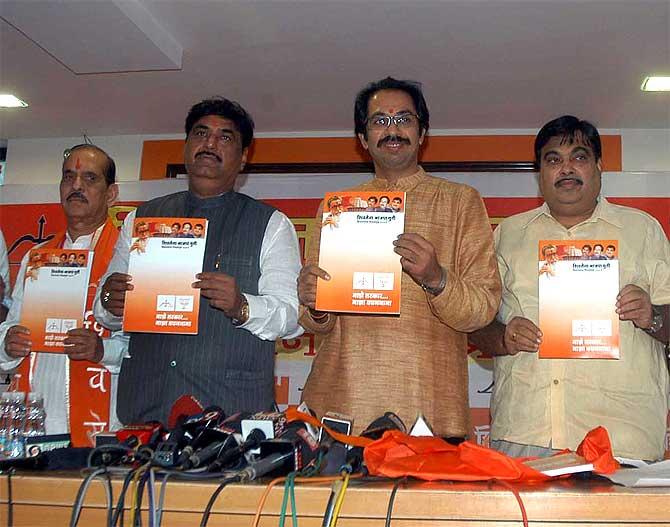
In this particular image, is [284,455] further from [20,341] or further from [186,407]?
[20,341]

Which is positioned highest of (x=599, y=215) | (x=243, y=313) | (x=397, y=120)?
(x=397, y=120)

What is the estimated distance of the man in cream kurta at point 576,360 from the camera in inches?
88.6

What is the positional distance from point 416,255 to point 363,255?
5.9 inches

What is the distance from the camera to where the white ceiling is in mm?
3705

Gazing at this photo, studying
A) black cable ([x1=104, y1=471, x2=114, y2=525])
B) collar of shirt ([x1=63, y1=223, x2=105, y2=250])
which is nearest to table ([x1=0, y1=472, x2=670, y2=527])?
black cable ([x1=104, y1=471, x2=114, y2=525])

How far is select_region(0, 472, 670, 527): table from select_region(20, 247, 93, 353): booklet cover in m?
1.18

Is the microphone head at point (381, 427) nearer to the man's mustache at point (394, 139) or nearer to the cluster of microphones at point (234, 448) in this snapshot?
the cluster of microphones at point (234, 448)

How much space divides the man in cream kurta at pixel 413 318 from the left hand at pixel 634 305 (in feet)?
1.19

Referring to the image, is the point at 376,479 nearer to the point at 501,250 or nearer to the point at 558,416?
the point at 558,416

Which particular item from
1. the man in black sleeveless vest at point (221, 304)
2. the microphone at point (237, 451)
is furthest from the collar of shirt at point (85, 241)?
the microphone at point (237, 451)

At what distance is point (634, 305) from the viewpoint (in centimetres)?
212

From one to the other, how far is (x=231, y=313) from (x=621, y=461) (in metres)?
1.14

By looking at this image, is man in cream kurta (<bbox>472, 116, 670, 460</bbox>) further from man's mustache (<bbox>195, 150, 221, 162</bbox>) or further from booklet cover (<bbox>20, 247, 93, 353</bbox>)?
booklet cover (<bbox>20, 247, 93, 353</bbox>)

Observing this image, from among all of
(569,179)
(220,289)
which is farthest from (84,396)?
(569,179)
